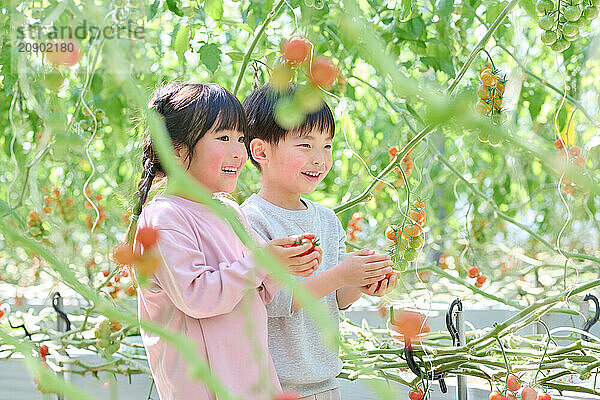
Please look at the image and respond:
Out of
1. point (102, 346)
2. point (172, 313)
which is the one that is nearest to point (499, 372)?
point (172, 313)

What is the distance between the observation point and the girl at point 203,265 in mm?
787

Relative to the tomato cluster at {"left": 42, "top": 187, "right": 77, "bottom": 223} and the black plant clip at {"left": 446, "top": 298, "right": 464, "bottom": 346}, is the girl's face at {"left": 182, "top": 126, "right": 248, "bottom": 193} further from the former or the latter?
the tomato cluster at {"left": 42, "top": 187, "right": 77, "bottom": 223}

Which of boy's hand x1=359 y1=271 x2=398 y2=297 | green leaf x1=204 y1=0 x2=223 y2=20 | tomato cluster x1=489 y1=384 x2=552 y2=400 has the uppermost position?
green leaf x1=204 y1=0 x2=223 y2=20

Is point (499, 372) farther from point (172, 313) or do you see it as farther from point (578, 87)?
point (578, 87)

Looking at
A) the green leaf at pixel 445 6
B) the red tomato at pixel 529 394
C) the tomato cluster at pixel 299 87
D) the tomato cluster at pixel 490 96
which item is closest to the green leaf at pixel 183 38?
the green leaf at pixel 445 6

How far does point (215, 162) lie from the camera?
862mm

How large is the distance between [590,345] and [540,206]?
5.29ft

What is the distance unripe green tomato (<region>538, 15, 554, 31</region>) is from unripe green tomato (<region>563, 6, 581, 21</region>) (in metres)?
0.02

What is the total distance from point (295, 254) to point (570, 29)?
422 mm

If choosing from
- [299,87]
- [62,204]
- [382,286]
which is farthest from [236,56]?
[62,204]

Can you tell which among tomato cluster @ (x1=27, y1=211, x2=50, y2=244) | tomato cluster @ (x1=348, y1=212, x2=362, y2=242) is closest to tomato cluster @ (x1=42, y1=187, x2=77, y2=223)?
tomato cluster @ (x1=27, y1=211, x2=50, y2=244)

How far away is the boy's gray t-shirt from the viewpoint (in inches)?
37.6

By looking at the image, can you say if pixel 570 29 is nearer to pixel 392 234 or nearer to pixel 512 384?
pixel 392 234

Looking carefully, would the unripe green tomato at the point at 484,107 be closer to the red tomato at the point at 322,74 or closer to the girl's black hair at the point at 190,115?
the girl's black hair at the point at 190,115
